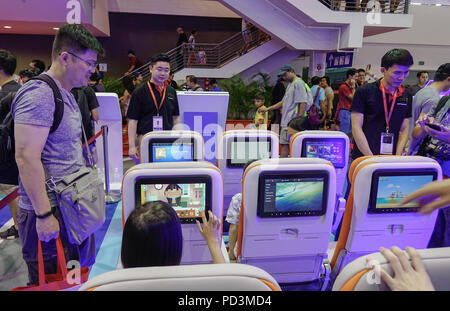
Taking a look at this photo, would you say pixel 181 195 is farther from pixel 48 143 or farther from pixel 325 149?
pixel 325 149

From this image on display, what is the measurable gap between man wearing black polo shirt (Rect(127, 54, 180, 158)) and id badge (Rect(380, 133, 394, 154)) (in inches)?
86.9

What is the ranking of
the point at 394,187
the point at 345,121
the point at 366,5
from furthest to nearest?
the point at 366,5, the point at 345,121, the point at 394,187

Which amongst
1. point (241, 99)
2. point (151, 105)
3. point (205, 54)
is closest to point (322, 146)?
point (151, 105)

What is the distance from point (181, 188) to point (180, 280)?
1.03 meters

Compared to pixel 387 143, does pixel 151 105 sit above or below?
above

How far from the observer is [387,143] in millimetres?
2941

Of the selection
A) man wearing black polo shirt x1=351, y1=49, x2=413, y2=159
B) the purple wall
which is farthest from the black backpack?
the purple wall

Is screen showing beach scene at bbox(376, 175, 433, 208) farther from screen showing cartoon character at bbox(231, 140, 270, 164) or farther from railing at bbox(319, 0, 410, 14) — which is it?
railing at bbox(319, 0, 410, 14)

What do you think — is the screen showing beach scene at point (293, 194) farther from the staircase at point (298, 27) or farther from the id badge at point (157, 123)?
the staircase at point (298, 27)

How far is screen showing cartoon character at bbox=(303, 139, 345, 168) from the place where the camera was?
277 cm

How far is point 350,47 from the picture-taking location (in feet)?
30.6

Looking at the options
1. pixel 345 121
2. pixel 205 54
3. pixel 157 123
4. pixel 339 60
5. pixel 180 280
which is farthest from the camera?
pixel 205 54

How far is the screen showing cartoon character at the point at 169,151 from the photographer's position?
2703 millimetres

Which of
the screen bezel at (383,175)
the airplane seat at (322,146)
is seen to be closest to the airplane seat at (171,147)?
the airplane seat at (322,146)
